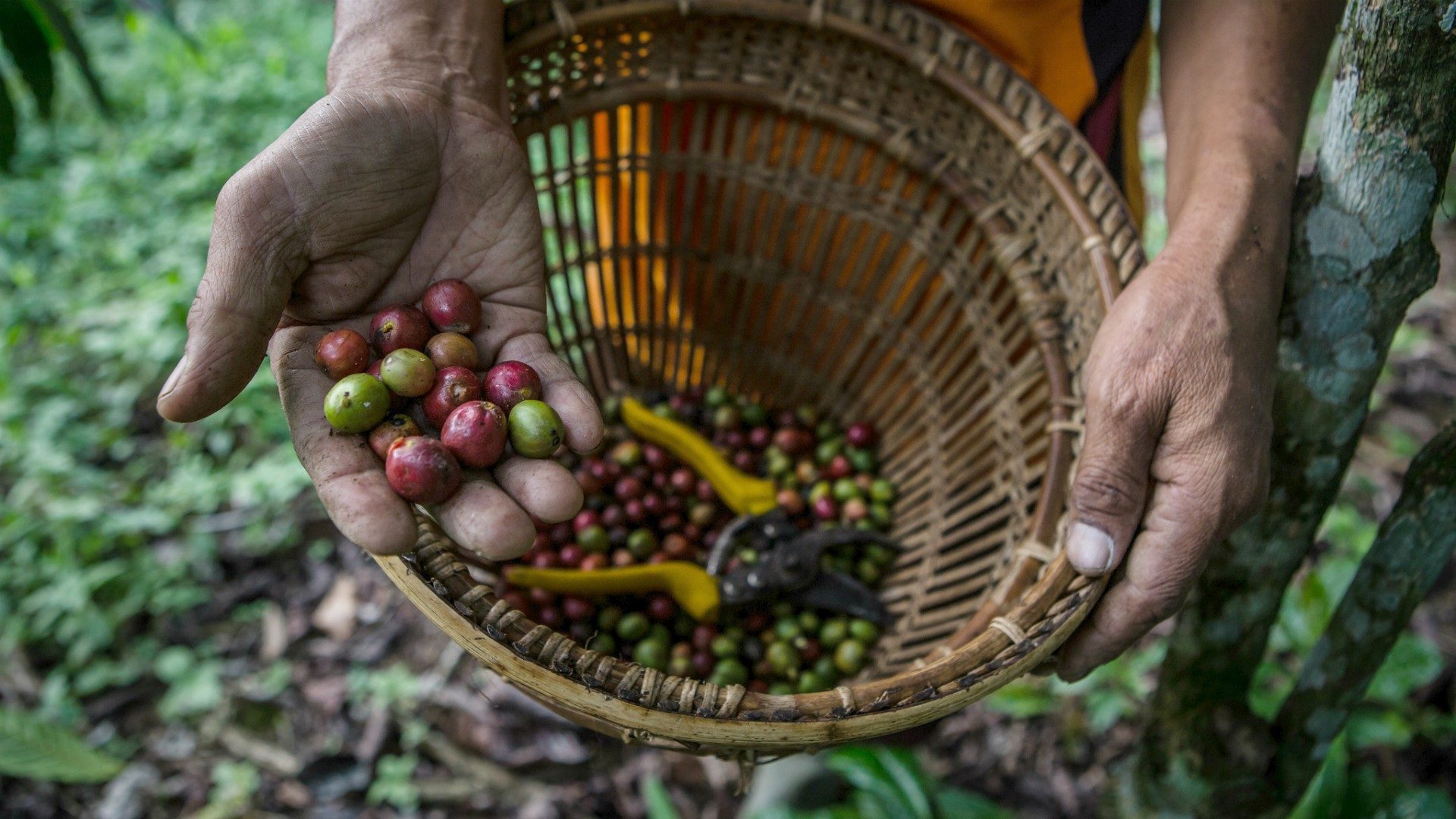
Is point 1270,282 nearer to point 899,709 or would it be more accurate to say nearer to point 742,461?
point 899,709

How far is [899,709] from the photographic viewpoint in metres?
1.63

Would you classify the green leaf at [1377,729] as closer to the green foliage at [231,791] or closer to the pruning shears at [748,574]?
the pruning shears at [748,574]

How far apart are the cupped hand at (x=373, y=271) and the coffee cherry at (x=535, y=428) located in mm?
39

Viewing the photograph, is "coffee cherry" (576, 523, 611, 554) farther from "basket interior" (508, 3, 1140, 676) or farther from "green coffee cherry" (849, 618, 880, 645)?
"green coffee cherry" (849, 618, 880, 645)

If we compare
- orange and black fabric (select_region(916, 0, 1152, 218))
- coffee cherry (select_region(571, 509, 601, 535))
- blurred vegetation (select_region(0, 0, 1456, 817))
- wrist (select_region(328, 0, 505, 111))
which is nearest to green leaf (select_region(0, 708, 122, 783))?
blurred vegetation (select_region(0, 0, 1456, 817))

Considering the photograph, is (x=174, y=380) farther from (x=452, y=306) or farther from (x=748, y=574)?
(x=748, y=574)

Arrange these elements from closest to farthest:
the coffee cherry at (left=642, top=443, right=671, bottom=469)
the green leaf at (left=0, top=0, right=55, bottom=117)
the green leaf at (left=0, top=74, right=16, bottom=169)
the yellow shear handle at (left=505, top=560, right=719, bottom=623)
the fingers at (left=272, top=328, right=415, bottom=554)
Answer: the fingers at (left=272, top=328, right=415, bottom=554) → the yellow shear handle at (left=505, top=560, right=719, bottom=623) → the green leaf at (left=0, top=0, right=55, bottom=117) → the green leaf at (left=0, top=74, right=16, bottom=169) → the coffee cherry at (left=642, top=443, right=671, bottom=469)

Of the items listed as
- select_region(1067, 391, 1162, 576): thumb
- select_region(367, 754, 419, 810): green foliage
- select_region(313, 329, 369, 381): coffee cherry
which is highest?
select_region(1067, 391, 1162, 576): thumb

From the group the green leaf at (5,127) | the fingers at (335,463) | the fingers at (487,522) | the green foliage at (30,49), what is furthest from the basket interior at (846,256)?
the green leaf at (5,127)

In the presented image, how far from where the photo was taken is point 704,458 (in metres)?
2.91

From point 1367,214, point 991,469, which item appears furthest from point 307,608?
point 1367,214

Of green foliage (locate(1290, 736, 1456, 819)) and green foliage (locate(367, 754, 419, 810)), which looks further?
green foliage (locate(367, 754, 419, 810))

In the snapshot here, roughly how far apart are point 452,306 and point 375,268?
208 millimetres

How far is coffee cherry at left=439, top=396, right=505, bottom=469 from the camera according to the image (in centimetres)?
185
